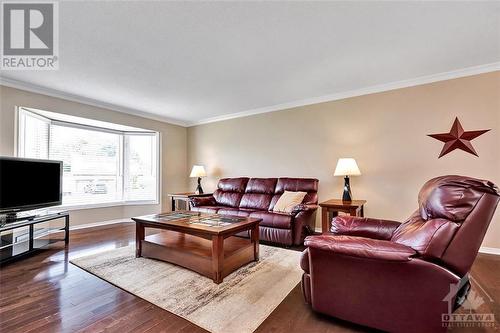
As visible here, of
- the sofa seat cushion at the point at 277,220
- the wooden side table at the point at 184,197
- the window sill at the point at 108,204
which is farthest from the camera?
the wooden side table at the point at 184,197

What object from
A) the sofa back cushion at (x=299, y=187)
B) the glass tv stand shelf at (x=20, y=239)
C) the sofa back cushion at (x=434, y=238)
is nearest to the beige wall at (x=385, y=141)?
the sofa back cushion at (x=299, y=187)

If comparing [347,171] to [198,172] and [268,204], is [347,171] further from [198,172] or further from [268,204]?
[198,172]

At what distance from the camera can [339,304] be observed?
5.07 feet

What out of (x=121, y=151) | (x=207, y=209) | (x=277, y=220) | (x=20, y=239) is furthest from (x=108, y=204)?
(x=277, y=220)

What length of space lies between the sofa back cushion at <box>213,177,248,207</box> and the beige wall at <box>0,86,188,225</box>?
1.59 metres

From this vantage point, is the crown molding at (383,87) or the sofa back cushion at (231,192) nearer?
the crown molding at (383,87)

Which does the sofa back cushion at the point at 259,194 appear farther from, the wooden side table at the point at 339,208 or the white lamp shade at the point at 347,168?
the white lamp shade at the point at 347,168

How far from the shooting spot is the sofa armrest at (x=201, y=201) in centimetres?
433

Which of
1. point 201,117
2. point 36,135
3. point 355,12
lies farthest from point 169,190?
point 355,12

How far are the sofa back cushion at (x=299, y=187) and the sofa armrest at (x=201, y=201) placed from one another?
1.25 metres

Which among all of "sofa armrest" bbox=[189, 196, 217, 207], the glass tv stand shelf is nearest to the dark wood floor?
the glass tv stand shelf

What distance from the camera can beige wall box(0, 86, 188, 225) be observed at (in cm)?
334

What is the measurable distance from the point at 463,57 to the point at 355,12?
185 centimetres

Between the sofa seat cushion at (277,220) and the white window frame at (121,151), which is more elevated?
the white window frame at (121,151)
